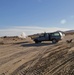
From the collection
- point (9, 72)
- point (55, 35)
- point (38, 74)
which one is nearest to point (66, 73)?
point (38, 74)

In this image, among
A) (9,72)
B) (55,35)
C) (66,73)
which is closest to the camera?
(66,73)

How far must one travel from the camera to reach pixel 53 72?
32.1 ft

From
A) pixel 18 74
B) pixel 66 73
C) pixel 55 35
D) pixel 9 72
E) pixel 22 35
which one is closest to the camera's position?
pixel 66 73

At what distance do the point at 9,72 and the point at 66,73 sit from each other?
11.0 ft

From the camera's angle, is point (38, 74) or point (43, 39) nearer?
point (38, 74)

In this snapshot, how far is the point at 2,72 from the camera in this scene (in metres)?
10.8

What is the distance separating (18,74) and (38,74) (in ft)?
3.76

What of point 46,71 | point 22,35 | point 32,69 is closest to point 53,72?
point 46,71

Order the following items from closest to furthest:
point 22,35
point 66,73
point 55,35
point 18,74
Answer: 1. point 66,73
2. point 18,74
3. point 55,35
4. point 22,35

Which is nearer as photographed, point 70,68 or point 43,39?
point 70,68

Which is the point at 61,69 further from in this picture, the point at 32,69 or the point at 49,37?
the point at 49,37

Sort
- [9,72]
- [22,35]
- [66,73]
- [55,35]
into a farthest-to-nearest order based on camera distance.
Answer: [22,35] → [55,35] → [9,72] → [66,73]

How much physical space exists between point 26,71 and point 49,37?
2059 centimetres

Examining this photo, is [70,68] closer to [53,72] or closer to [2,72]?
[53,72]
